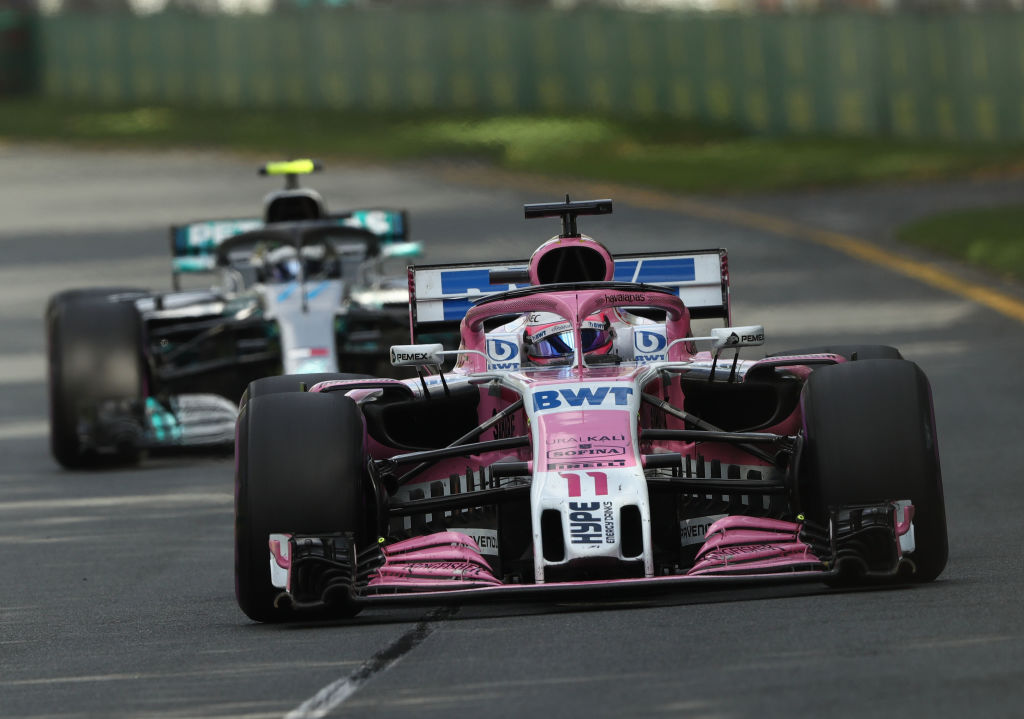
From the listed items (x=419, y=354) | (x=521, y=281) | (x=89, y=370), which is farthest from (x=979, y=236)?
(x=419, y=354)

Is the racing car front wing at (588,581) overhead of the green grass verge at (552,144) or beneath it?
beneath

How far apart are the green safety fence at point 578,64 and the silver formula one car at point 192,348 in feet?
78.5

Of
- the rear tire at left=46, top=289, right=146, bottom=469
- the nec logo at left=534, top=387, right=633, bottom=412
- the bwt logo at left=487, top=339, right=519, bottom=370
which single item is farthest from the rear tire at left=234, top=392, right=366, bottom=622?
the rear tire at left=46, top=289, right=146, bottom=469

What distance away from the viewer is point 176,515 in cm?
1314

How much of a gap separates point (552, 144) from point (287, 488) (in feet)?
105

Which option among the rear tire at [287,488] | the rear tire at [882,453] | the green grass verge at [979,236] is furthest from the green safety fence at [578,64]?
the rear tire at [287,488]

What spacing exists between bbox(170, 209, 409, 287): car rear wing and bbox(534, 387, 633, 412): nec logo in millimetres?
7940

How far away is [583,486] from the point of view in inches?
359

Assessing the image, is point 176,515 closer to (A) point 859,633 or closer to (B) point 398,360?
(B) point 398,360

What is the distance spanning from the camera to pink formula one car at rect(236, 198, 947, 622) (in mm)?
9109

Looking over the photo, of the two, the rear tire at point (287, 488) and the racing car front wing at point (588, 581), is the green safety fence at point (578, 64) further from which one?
the rear tire at point (287, 488)

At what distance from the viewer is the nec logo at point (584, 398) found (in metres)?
9.56

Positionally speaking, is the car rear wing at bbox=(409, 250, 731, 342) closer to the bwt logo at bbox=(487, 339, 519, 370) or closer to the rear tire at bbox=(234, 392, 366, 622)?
the bwt logo at bbox=(487, 339, 519, 370)

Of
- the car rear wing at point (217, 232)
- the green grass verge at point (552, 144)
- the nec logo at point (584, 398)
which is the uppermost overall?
the green grass verge at point (552, 144)
